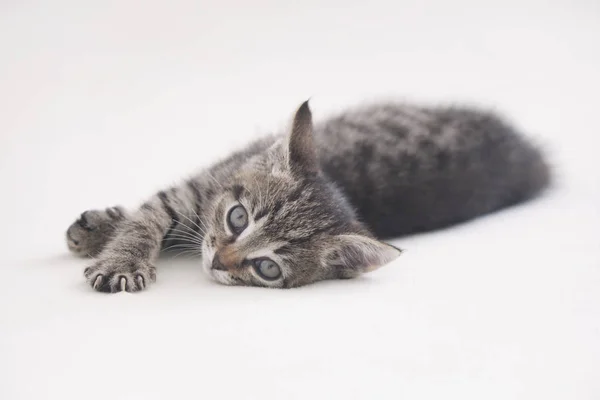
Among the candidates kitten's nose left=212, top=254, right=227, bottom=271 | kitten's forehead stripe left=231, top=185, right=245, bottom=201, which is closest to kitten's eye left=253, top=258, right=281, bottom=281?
kitten's nose left=212, top=254, right=227, bottom=271

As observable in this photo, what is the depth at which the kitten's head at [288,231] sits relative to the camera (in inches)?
85.7

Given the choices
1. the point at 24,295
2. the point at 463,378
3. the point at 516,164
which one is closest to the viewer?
the point at 463,378

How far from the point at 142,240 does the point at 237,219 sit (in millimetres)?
386

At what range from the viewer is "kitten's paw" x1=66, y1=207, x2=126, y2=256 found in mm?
2549

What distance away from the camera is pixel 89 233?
8.41 ft

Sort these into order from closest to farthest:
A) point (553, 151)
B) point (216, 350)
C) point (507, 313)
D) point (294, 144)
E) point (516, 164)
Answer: point (216, 350) → point (507, 313) → point (294, 144) → point (516, 164) → point (553, 151)

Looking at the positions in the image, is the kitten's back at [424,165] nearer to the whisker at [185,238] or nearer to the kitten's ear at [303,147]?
the kitten's ear at [303,147]

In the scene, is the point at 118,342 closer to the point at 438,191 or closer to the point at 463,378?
the point at 463,378

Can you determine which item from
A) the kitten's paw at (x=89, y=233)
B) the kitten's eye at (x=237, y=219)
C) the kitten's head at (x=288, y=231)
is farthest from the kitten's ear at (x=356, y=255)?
the kitten's paw at (x=89, y=233)

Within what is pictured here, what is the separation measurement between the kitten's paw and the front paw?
35 cm

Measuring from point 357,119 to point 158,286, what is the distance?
1.53 metres

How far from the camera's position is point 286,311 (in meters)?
1.92

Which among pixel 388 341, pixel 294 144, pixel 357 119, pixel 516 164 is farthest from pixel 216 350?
pixel 516 164

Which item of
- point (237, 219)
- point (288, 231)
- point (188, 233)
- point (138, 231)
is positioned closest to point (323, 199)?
point (288, 231)
